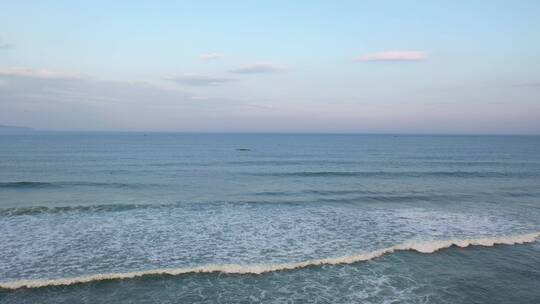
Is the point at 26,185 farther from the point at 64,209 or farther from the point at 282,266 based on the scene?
the point at 282,266

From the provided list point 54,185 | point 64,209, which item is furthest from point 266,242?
point 54,185

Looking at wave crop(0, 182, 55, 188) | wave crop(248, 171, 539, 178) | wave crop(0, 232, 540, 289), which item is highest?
wave crop(248, 171, 539, 178)

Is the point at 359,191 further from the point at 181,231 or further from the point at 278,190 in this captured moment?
the point at 181,231

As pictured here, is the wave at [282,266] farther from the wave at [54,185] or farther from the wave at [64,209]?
the wave at [54,185]

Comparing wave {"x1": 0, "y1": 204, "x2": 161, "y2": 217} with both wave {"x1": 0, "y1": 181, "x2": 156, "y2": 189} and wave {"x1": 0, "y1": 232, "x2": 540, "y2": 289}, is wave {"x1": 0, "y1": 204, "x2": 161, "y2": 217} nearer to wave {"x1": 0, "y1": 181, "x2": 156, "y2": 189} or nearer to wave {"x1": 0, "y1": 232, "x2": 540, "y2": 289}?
wave {"x1": 0, "y1": 181, "x2": 156, "y2": 189}

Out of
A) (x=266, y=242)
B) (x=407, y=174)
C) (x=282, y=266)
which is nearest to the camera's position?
(x=282, y=266)

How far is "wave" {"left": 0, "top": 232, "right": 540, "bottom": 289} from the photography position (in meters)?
15.5

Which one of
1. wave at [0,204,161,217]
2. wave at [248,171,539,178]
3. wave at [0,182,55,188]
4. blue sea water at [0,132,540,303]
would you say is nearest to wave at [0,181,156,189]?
wave at [0,182,55,188]

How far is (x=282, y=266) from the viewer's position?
1756cm

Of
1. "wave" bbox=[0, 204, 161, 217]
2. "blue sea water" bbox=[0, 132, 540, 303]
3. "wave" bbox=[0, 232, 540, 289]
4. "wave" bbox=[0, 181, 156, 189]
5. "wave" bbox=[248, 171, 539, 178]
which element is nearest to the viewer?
"blue sea water" bbox=[0, 132, 540, 303]

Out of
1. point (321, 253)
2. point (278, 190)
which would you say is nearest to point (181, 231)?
point (321, 253)

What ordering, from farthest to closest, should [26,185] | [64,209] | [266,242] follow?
[26,185] → [64,209] → [266,242]

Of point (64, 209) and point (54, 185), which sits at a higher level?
point (54, 185)

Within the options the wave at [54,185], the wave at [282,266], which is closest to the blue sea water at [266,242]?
the wave at [282,266]
